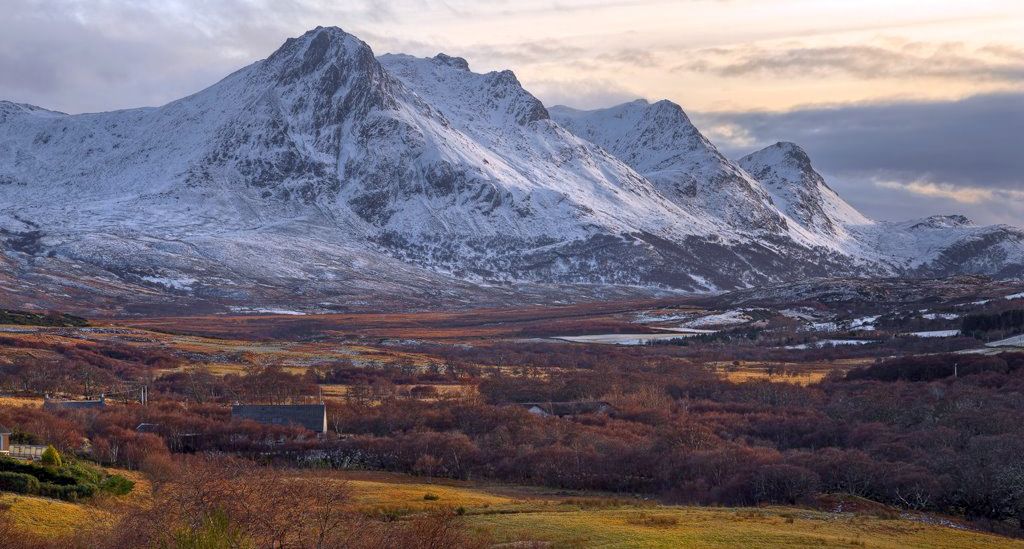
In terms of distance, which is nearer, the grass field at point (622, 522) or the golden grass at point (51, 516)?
the golden grass at point (51, 516)

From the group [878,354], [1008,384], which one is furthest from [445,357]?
[1008,384]

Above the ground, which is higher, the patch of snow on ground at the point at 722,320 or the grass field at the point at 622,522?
the patch of snow on ground at the point at 722,320

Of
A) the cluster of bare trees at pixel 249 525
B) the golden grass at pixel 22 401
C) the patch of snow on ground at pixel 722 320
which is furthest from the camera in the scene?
the patch of snow on ground at pixel 722 320

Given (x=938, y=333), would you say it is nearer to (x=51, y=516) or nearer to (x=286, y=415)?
(x=286, y=415)

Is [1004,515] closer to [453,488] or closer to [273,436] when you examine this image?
[453,488]

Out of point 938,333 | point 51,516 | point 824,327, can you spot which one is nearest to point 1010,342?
point 938,333

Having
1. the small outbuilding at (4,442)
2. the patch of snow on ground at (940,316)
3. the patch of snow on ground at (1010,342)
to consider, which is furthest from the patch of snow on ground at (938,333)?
the small outbuilding at (4,442)

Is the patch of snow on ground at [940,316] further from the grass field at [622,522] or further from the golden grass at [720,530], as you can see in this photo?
the golden grass at [720,530]

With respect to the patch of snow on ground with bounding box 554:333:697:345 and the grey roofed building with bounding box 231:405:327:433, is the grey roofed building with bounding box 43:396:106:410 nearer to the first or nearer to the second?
the grey roofed building with bounding box 231:405:327:433
